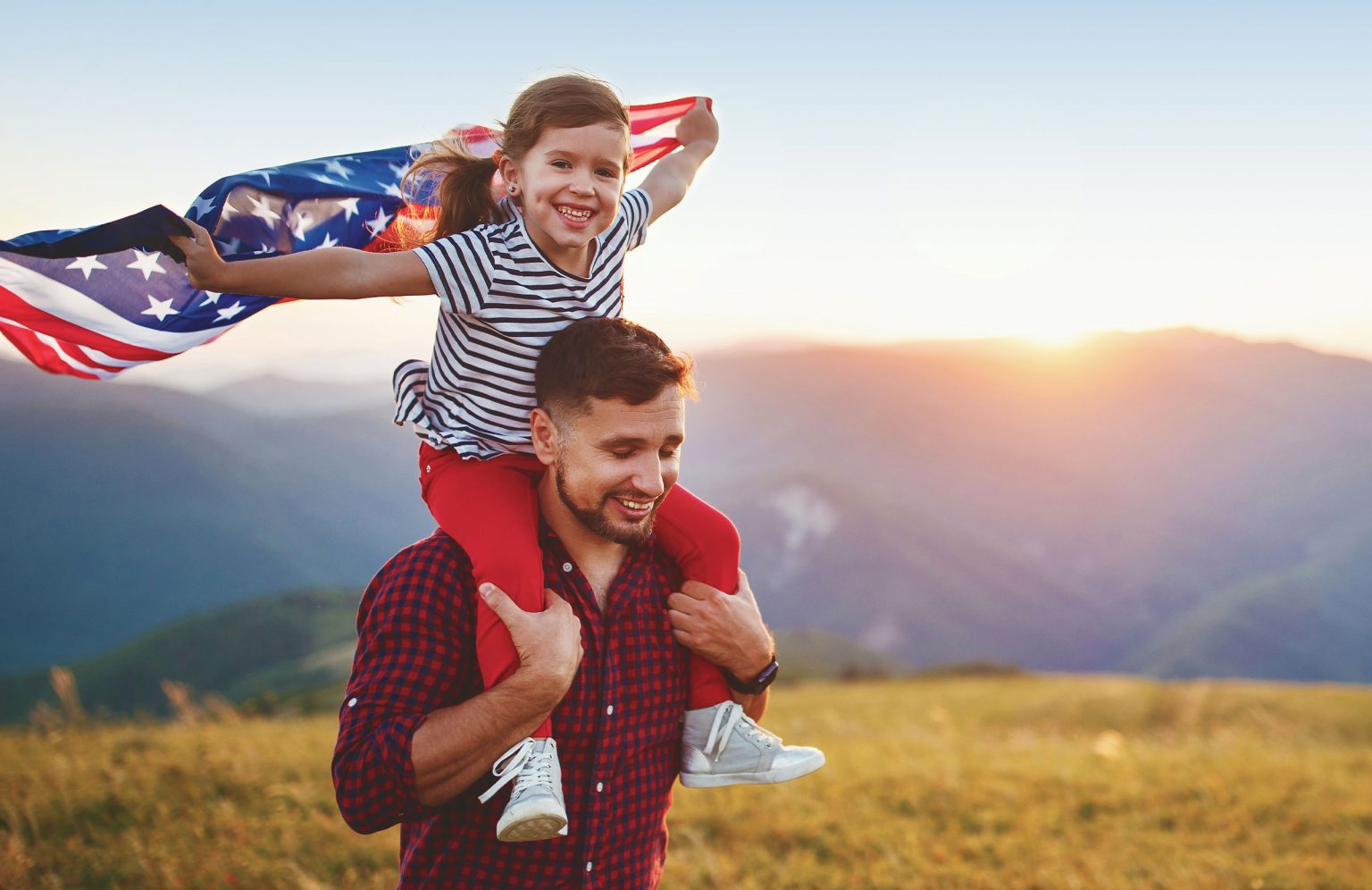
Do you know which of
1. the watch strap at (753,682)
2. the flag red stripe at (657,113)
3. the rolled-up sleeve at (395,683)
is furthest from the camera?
the flag red stripe at (657,113)

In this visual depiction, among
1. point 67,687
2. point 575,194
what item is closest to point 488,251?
point 575,194

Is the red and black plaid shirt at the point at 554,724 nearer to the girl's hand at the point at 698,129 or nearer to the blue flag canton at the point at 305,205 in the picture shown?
the blue flag canton at the point at 305,205

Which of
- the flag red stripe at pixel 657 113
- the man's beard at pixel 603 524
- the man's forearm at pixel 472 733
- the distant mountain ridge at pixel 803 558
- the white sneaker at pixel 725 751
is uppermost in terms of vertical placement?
the flag red stripe at pixel 657 113

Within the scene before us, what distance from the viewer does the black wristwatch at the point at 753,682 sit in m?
2.93

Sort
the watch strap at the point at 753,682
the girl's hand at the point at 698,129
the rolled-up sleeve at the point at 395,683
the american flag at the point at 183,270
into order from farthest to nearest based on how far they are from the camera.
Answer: the girl's hand at the point at 698,129 < the american flag at the point at 183,270 < the watch strap at the point at 753,682 < the rolled-up sleeve at the point at 395,683

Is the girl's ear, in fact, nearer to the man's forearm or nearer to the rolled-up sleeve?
the rolled-up sleeve

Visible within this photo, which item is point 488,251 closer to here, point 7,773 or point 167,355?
point 167,355

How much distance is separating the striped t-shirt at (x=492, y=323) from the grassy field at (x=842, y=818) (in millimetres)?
3794

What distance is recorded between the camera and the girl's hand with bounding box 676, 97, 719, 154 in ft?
13.3

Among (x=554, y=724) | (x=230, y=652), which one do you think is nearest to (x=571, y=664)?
(x=554, y=724)

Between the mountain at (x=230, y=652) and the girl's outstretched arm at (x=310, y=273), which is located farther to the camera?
the mountain at (x=230, y=652)

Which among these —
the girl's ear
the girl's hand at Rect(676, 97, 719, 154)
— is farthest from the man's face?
the girl's hand at Rect(676, 97, 719, 154)

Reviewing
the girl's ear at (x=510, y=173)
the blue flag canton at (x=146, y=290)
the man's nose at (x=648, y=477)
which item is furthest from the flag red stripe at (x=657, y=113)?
the man's nose at (x=648, y=477)

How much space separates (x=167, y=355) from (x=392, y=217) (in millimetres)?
993
